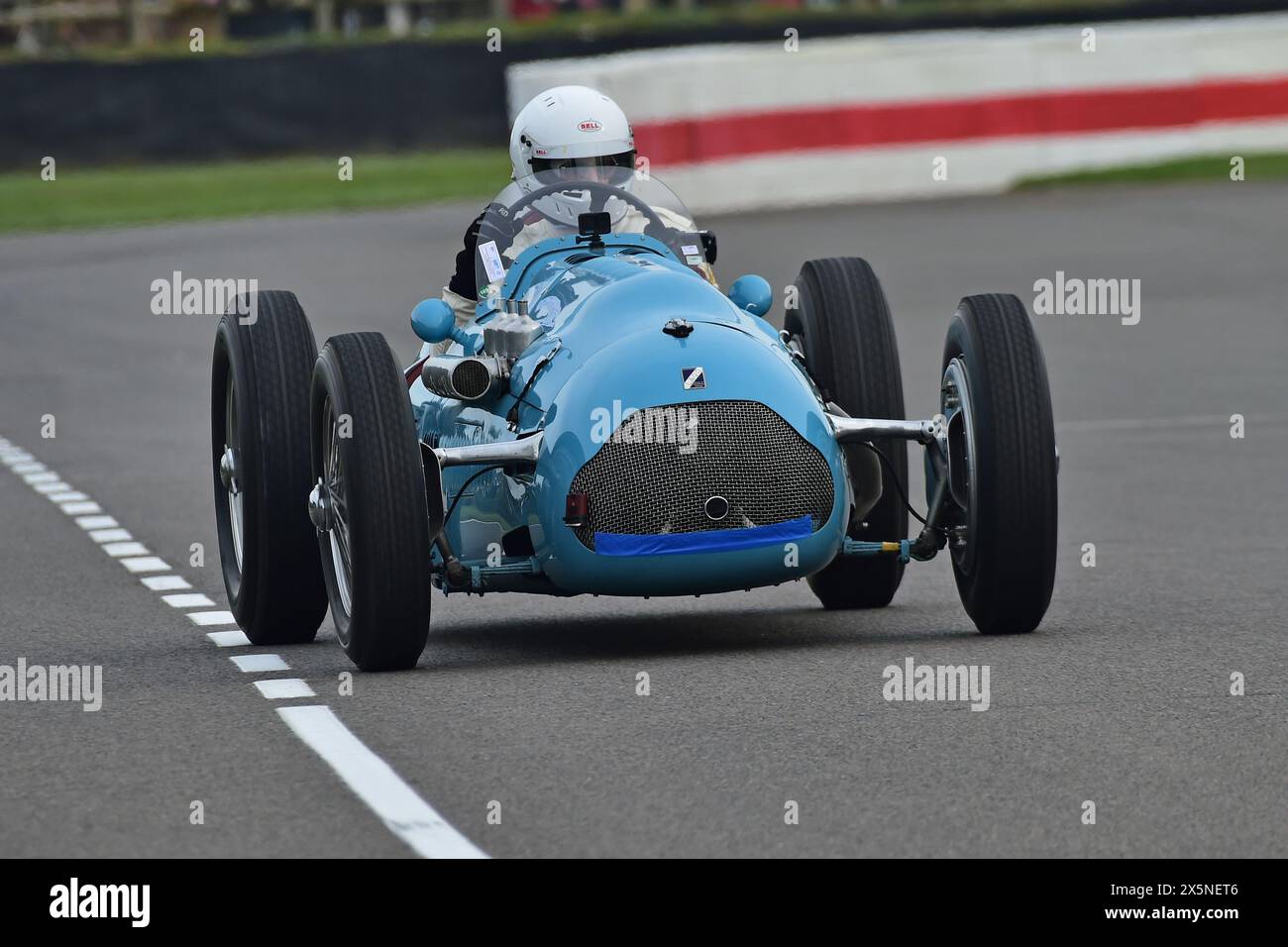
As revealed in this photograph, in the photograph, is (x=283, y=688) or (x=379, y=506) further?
(x=283, y=688)

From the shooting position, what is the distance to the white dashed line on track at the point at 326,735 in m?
6.48

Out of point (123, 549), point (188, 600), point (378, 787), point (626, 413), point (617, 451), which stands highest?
point (626, 413)

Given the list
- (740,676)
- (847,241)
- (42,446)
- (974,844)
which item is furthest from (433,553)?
(847,241)

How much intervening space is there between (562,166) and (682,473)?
2.45 meters

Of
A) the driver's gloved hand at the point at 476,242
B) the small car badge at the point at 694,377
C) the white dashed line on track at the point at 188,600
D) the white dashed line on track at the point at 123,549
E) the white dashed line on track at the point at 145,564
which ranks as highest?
the driver's gloved hand at the point at 476,242

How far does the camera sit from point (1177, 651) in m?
8.82

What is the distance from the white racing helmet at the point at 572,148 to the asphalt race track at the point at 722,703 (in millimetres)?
1517

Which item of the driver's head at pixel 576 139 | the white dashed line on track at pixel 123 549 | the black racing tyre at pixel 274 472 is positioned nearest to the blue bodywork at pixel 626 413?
the black racing tyre at pixel 274 472

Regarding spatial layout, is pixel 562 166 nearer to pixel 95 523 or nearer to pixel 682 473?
pixel 682 473

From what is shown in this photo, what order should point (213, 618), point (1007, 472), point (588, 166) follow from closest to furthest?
point (1007, 472)
point (213, 618)
point (588, 166)

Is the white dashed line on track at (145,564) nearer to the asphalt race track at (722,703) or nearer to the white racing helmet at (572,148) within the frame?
the asphalt race track at (722,703)

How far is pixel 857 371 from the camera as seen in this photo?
9.87 metres

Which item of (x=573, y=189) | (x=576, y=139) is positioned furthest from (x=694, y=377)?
(x=576, y=139)
